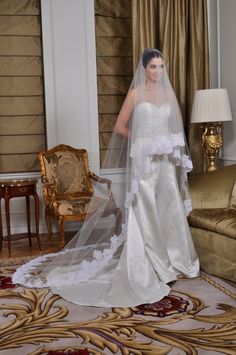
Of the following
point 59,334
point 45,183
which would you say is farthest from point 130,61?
point 59,334

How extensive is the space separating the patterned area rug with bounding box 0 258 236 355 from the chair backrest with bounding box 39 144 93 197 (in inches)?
70.7

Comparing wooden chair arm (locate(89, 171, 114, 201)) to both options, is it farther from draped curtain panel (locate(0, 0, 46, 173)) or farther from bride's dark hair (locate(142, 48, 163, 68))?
bride's dark hair (locate(142, 48, 163, 68))

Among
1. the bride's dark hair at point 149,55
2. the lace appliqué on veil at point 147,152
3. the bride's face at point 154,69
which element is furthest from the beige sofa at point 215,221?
the bride's dark hair at point 149,55

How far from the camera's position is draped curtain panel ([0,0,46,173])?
210 inches

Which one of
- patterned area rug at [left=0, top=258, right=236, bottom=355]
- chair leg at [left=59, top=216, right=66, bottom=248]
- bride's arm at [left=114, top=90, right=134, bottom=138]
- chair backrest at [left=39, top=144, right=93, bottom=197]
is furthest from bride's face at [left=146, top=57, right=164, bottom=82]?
chair backrest at [left=39, top=144, right=93, bottom=197]

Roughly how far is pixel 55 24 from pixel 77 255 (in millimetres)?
2770

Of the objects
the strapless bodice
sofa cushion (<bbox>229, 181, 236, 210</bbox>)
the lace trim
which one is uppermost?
the strapless bodice

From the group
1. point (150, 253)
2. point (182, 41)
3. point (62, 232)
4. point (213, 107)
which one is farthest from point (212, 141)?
point (150, 253)

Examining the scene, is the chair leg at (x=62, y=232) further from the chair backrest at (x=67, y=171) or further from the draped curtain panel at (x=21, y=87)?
the draped curtain panel at (x=21, y=87)

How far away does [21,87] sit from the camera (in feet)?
17.8

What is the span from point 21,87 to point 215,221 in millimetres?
2790

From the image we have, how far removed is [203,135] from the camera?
5117mm

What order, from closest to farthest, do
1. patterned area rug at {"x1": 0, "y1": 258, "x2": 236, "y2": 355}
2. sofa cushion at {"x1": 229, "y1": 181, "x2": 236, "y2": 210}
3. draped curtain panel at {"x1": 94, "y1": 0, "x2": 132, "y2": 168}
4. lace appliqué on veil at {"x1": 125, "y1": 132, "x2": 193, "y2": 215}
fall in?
patterned area rug at {"x1": 0, "y1": 258, "x2": 236, "y2": 355} < lace appliqué on veil at {"x1": 125, "y1": 132, "x2": 193, "y2": 215} < sofa cushion at {"x1": 229, "y1": 181, "x2": 236, "y2": 210} < draped curtain panel at {"x1": 94, "y1": 0, "x2": 132, "y2": 168}

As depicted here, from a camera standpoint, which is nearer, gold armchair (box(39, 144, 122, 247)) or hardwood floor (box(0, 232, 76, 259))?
hardwood floor (box(0, 232, 76, 259))
